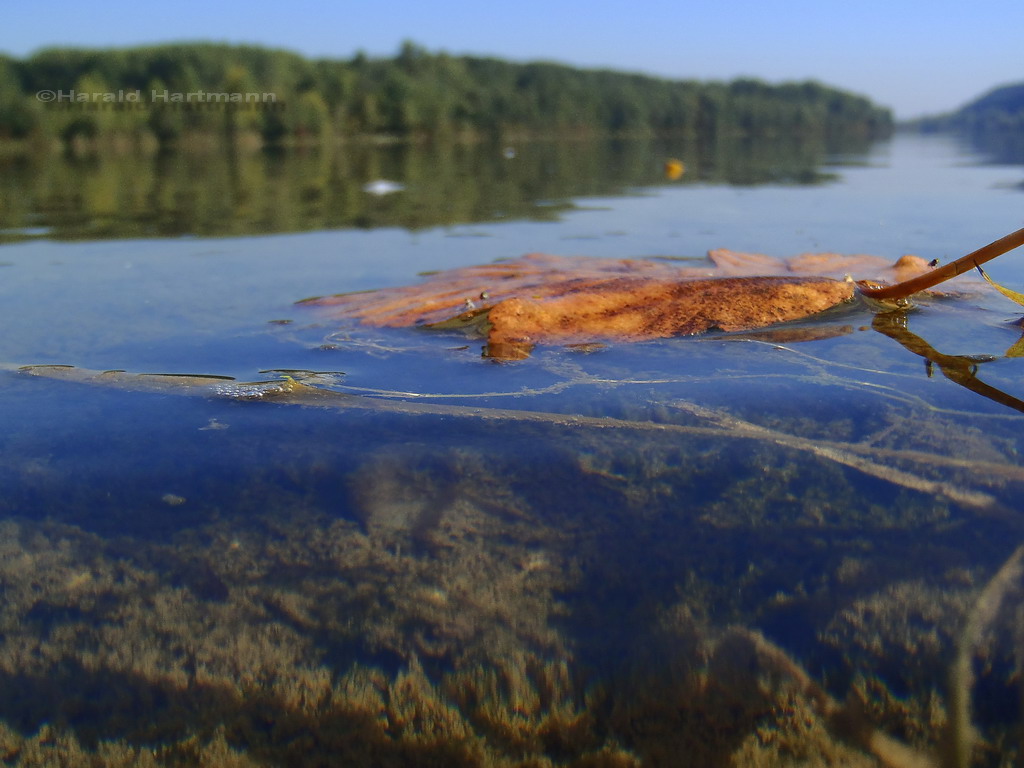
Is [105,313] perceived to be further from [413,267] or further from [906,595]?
[906,595]

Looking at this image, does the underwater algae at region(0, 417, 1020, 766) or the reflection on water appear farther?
the reflection on water

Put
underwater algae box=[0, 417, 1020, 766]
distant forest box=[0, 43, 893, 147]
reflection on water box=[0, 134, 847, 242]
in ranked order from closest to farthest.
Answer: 1. underwater algae box=[0, 417, 1020, 766]
2. reflection on water box=[0, 134, 847, 242]
3. distant forest box=[0, 43, 893, 147]

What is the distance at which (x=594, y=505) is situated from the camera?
4.31ft

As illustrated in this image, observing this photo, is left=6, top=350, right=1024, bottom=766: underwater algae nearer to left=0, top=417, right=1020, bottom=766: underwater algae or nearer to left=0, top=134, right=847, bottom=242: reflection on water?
left=0, top=417, right=1020, bottom=766: underwater algae

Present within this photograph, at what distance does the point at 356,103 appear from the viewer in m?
53.5

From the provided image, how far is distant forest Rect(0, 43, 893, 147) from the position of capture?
39997 mm

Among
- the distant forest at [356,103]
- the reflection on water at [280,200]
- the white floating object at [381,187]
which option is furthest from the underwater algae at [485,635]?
the distant forest at [356,103]

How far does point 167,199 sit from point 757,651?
869cm

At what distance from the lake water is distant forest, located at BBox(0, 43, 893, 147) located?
3916cm

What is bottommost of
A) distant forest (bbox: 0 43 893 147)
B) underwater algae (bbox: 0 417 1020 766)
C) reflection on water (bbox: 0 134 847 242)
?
underwater algae (bbox: 0 417 1020 766)

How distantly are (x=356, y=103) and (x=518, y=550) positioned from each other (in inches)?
2222

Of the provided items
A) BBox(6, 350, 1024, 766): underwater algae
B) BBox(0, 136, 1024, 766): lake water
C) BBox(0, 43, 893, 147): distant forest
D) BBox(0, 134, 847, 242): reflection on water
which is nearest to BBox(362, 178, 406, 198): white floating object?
BBox(0, 134, 847, 242): reflection on water

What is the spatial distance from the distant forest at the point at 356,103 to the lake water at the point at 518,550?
39.2 m

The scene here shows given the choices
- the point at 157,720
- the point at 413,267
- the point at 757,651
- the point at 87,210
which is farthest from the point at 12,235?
the point at 757,651
